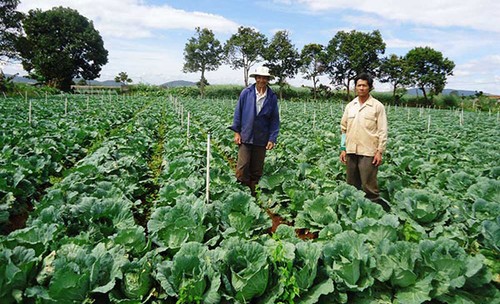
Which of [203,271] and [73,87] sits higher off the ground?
[73,87]

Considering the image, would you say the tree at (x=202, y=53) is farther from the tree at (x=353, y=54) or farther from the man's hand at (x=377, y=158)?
the man's hand at (x=377, y=158)

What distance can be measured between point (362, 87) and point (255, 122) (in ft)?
5.11

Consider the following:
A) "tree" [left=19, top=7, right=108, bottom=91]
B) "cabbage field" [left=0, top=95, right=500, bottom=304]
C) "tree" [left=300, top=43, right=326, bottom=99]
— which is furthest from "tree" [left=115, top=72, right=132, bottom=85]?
"cabbage field" [left=0, top=95, right=500, bottom=304]

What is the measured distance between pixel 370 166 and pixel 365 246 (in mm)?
1836

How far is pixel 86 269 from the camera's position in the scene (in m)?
2.42

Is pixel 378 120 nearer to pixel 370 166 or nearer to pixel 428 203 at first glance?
pixel 370 166

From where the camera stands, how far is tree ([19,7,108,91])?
4006 centimetres

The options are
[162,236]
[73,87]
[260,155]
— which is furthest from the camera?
[73,87]

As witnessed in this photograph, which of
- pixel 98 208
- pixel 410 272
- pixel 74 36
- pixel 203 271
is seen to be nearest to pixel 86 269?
→ pixel 203 271

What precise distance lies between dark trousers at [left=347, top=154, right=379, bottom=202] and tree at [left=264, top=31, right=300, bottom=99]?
42528mm

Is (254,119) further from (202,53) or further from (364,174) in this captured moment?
(202,53)

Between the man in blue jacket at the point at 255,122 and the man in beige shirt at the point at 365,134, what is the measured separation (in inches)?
41.7

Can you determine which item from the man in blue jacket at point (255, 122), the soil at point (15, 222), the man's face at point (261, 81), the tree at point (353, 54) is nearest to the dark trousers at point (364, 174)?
the man in blue jacket at point (255, 122)

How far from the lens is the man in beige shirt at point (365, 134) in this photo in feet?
13.8
